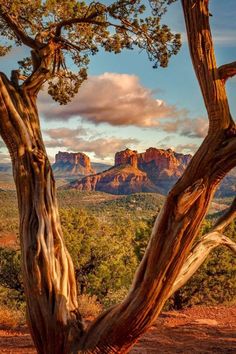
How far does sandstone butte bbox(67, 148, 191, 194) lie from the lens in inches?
6841

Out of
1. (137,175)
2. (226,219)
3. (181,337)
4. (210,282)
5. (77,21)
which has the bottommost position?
(210,282)

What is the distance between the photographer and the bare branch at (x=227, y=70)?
316cm

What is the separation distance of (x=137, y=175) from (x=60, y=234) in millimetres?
170684

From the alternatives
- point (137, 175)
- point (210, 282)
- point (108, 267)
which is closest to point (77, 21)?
point (210, 282)

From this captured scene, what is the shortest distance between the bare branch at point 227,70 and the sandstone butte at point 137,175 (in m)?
167

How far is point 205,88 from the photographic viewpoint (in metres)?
3.19

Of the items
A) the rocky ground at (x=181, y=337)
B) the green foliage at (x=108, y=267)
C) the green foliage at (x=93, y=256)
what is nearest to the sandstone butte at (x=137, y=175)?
the green foliage at (x=93, y=256)

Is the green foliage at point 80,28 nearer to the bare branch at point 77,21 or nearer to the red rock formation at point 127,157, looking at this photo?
the bare branch at point 77,21

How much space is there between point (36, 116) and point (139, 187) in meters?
168

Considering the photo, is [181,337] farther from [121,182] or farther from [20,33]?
[121,182]

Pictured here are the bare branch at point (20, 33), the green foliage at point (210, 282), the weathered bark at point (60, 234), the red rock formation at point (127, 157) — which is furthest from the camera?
the red rock formation at point (127, 157)

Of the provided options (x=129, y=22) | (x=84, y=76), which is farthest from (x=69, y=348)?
(x=84, y=76)

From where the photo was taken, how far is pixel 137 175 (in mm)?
174625

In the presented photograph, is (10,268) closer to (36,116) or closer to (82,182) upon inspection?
(36,116)
